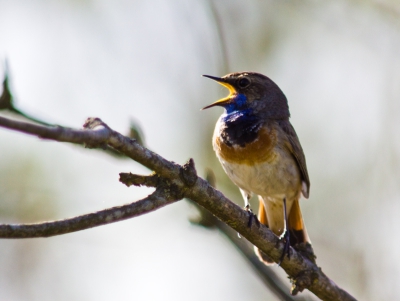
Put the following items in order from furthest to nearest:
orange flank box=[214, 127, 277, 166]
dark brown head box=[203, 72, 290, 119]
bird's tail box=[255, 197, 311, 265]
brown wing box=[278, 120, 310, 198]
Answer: bird's tail box=[255, 197, 311, 265] → dark brown head box=[203, 72, 290, 119] → brown wing box=[278, 120, 310, 198] → orange flank box=[214, 127, 277, 166]

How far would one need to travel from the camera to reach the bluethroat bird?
637cm

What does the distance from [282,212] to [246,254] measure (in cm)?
194

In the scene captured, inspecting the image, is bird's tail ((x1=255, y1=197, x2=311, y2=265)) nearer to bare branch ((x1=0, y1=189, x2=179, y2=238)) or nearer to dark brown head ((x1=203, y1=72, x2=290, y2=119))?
dark brown head ((x1=203, y1=72, x2=290, y2=119))

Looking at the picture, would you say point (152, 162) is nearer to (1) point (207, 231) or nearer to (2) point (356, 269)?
(1) point (207, 231)

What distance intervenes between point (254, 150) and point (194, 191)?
2486 mm

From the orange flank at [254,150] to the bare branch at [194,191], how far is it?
1.29 metres

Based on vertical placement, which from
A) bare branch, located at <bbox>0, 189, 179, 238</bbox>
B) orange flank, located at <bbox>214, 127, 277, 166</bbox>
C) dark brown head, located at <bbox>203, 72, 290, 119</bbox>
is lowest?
bare branch, located at <bbox>0, 189, 179, 238</bbox>

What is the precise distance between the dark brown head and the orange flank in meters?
0.55

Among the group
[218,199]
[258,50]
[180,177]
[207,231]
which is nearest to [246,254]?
[207,231]

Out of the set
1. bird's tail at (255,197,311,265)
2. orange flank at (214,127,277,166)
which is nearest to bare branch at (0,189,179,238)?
orange flank at (214,127,277,166)

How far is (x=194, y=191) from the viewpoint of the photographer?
3941mm

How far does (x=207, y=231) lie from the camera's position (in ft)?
17.2

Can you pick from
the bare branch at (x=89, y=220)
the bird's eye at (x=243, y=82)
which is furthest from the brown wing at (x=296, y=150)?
the bare branch at (x=89, y=220)

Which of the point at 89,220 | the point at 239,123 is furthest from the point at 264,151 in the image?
the point at 89,220
